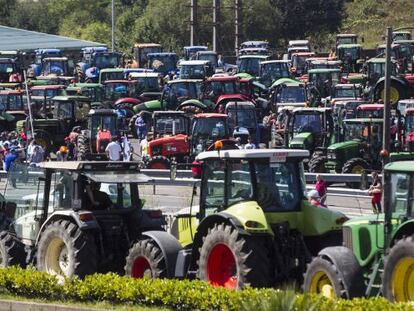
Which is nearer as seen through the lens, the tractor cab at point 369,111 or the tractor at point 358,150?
the tractor at point 358,150

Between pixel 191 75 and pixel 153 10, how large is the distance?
2810cm

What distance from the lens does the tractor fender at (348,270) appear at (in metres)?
17.5

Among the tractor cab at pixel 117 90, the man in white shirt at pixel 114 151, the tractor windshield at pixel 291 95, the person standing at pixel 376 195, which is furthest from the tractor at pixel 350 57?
the person standing at pixel 376 195

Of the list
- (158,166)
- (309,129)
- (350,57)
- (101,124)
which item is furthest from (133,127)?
(350,57)

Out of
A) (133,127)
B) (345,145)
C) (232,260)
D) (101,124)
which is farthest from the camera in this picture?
(133,127)

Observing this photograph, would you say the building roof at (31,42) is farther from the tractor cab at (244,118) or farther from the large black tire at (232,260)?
the large black tire at (232,260)

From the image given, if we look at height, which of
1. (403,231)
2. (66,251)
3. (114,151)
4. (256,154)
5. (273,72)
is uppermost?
(273,72)

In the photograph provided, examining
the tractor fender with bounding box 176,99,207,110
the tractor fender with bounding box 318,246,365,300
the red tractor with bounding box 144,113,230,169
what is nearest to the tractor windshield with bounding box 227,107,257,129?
the red tractor with bounding box 144,113,230,169

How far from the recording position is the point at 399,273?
17047 mm

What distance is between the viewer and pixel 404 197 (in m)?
17.6

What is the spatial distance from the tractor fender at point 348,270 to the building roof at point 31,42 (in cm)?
6250

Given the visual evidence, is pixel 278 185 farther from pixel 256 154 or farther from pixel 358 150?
pixel 358 150

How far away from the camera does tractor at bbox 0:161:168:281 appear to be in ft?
68.7

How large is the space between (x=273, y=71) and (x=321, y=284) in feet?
141
